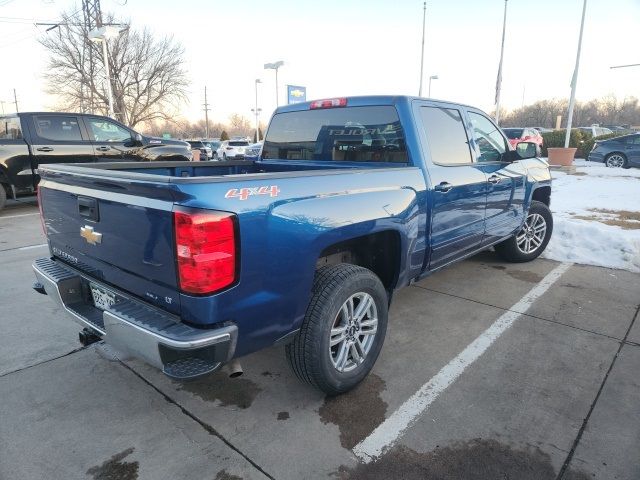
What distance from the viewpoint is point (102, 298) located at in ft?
8.41

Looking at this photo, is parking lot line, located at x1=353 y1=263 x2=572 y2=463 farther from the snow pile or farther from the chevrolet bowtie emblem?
the snow pile

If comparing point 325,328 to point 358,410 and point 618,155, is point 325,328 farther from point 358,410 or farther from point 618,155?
point 618,155

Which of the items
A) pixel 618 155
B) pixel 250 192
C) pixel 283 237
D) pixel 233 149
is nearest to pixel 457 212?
pixel 283 237

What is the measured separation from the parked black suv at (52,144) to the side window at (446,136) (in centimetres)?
739

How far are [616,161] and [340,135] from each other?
63.6 ft

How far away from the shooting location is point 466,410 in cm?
265

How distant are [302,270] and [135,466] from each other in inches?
51.1

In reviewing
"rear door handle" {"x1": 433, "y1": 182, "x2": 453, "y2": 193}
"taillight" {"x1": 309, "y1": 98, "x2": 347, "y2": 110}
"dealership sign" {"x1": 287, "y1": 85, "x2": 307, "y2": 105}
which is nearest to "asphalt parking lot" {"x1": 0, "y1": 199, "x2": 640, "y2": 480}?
"rear door handle" {"x1": 433, "y1": 182, "x2": 453, "y2": 193}

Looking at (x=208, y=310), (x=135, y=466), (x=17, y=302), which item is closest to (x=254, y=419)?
(x=135, y=466)

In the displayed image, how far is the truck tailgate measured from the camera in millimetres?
2051

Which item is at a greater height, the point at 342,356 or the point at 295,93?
the point at 295,93

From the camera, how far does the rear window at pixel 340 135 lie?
11.1 feet

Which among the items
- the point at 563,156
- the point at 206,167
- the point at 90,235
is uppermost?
the point at 206,167

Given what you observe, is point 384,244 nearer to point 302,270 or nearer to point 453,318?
point 302,270
